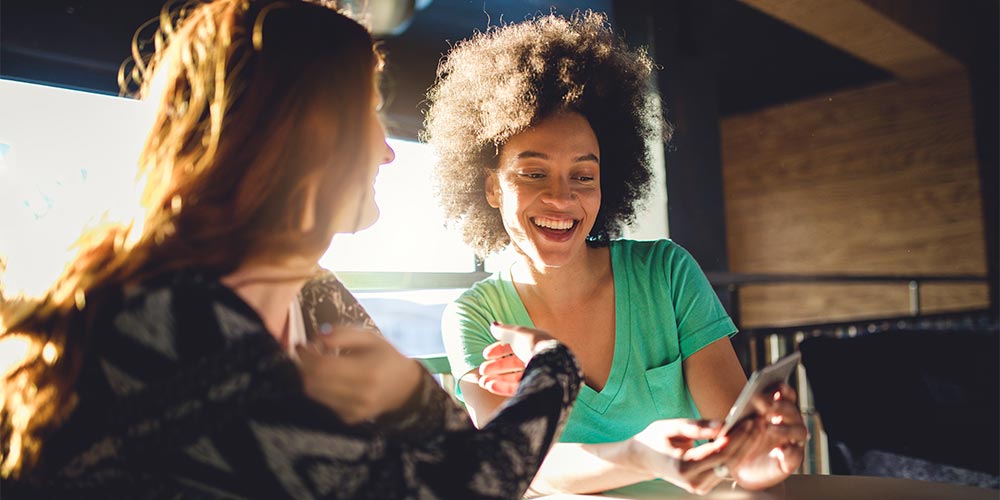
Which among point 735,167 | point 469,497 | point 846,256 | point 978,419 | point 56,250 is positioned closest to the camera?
point 469,497

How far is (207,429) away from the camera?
53 cm

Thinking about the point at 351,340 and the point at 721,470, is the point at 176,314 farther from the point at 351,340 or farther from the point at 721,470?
the point at 721,470

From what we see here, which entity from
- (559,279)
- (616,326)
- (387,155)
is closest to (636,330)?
(616,326)

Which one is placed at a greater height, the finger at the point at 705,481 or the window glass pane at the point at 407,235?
the window glass pane at the point at 407,235

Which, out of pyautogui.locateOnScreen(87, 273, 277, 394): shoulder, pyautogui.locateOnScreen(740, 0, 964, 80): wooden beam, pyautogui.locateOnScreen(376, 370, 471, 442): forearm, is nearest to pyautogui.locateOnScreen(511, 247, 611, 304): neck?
pyautogui.locateOnScreen(376, 370, 471, 442): forearm

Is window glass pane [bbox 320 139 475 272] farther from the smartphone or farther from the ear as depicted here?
the smartphone

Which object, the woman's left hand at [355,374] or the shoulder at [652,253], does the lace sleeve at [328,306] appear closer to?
the woman's left hand at [355,374]

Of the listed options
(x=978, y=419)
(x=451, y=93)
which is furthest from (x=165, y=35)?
(x=978, y=419)

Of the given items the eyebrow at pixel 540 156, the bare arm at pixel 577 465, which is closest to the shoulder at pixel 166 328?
the bare arm at pixel 577 465

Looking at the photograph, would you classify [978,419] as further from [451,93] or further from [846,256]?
[846,256]

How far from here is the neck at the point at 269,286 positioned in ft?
1.94

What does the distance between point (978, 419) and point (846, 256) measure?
3827mm

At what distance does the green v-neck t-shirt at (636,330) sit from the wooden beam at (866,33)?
6.49ft

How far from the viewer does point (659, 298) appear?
107 cm
